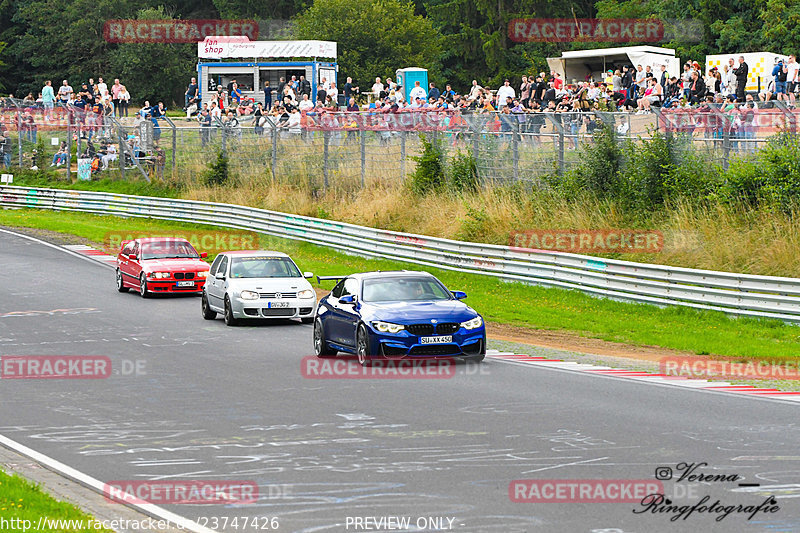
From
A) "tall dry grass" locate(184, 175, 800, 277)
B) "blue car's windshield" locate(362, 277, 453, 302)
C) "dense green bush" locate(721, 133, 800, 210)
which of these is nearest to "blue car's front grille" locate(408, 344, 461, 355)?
"blue car's windshield" locate(362, 277, 453, 302)

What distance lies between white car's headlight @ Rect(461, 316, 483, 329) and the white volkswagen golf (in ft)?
20.6

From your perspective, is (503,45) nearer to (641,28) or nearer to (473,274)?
(641,28)

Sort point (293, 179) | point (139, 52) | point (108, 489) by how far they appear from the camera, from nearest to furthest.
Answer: point (108, 489), point (293, 179), point (139, 52)

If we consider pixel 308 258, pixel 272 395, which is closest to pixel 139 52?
pixel 308 258

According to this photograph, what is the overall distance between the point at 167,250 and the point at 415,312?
12697 mm

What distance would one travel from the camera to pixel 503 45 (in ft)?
269

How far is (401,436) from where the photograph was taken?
12227mm

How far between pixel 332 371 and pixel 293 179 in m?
22.8

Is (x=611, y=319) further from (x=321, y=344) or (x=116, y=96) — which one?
(x=116, y=96)

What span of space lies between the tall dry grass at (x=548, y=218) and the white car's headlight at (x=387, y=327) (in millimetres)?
8934

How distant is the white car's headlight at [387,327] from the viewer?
16922 mm

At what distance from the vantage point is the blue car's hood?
1700 cm

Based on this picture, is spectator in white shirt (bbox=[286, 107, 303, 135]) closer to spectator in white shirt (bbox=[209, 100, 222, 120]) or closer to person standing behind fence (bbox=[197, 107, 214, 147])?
spectator in white shirt (bbox=[209, 100, 222, 120])

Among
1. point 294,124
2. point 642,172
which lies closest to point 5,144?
point 294,124
